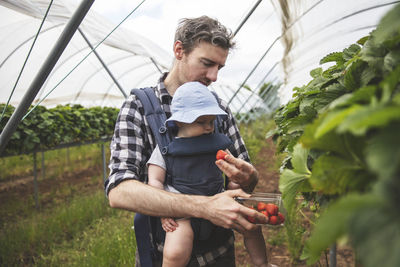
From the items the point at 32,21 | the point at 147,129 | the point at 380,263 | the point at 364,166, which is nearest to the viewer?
the point at 380,263

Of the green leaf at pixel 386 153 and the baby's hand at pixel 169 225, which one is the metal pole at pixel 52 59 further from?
the green leaf at pixel 386 153

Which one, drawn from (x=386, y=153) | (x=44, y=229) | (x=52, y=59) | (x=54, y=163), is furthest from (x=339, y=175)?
(x=54, y=163)

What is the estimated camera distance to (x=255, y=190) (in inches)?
177

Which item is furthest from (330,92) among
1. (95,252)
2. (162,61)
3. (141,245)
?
(162,61)

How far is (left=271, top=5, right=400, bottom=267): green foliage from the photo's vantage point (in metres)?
0.27

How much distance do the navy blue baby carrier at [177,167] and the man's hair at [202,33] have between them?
44 centimetres

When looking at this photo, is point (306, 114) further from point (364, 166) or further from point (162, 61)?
point (162, 61)

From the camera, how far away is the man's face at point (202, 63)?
155 cm

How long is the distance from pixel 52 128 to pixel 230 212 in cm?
432

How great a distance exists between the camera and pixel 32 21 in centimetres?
425

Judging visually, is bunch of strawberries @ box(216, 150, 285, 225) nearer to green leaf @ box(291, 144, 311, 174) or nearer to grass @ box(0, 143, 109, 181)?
green leaf @ box(291, 144, 311, 174)

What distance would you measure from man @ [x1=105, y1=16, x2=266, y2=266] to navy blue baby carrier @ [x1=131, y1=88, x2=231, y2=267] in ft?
0.33

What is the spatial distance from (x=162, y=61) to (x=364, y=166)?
253 inches

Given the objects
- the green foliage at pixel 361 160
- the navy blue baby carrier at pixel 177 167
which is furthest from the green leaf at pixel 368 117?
the navy blue baby carrier at pixel 177 167
